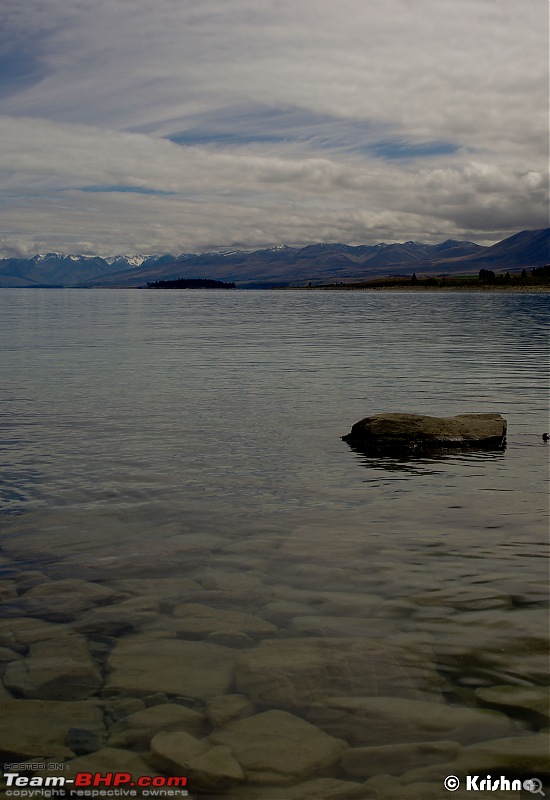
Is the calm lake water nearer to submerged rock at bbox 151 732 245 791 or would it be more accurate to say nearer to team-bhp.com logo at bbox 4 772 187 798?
submerged rock at bbox 151 732 245 791

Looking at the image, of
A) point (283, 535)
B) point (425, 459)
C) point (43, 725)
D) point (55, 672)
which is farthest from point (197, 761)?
point (425, 459)

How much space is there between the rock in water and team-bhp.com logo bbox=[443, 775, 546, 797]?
14717 mm

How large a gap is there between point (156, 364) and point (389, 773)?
3806 cm

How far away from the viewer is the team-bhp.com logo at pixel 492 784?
6.79 metres

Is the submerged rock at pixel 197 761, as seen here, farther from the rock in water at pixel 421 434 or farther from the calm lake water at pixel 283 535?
the rock in water at pixel 421 434

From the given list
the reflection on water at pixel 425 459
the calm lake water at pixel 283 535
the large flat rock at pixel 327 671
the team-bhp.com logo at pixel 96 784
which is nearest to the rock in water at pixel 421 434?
the reflection on water at pixel 425 459

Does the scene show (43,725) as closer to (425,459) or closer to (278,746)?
(278,746)

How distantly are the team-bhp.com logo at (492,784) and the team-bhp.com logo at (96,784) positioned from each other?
2527mm

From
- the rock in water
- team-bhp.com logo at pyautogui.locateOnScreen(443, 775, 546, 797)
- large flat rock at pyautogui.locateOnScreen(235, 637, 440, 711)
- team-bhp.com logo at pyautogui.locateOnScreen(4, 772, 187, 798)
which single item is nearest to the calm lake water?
large flat rock at pyautogui.locateOnScreen(235, 637, 440, 711)

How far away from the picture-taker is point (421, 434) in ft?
71.3

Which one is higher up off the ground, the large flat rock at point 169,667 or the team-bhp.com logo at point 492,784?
the large flat rock at point 169,667

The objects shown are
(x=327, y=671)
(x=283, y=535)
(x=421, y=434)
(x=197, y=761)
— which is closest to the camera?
(x=197, y=761)

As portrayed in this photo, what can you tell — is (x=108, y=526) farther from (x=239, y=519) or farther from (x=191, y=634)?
(x=191, y=634)

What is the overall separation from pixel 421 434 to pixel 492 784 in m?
15.3
